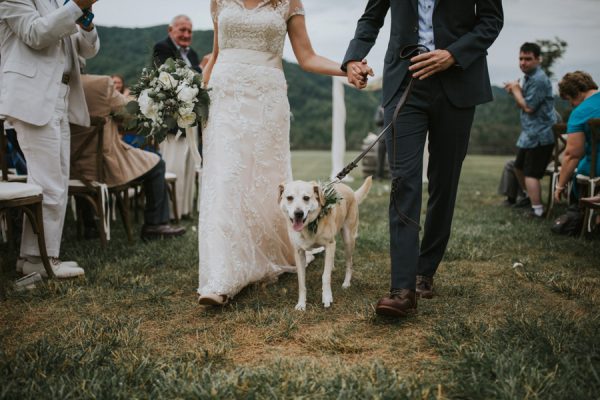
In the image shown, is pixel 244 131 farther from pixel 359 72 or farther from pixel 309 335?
pixel 309 335

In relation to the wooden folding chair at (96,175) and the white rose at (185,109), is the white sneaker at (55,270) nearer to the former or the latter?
the wooden folding chair at (96,175)

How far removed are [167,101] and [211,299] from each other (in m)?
1.49

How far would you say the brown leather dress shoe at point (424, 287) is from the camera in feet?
11.5

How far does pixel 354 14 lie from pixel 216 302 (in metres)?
3.89

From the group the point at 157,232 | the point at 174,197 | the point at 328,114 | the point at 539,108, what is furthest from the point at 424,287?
the point at 328,114

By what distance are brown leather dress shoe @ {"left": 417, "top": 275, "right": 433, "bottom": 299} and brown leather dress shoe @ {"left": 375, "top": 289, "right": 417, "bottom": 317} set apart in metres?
0.46

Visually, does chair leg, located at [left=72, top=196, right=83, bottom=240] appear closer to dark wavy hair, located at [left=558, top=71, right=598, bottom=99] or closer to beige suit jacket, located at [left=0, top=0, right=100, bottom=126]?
beige suit jacket, located at [left=0, top=0, right=100, bottom=126]

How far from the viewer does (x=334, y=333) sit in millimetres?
2855

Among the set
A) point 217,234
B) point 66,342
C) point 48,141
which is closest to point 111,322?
point 66,342

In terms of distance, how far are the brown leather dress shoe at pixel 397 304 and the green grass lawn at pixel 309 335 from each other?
99 millimetres

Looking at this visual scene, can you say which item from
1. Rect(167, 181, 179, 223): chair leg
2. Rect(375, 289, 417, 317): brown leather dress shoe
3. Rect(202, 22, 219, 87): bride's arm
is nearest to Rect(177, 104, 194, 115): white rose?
Rect(202, 22, 219, 87): bride's arm

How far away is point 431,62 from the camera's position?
9.27ft

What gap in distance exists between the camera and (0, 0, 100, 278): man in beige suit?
12.5 feet

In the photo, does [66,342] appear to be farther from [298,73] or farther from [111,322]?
[298,73]
